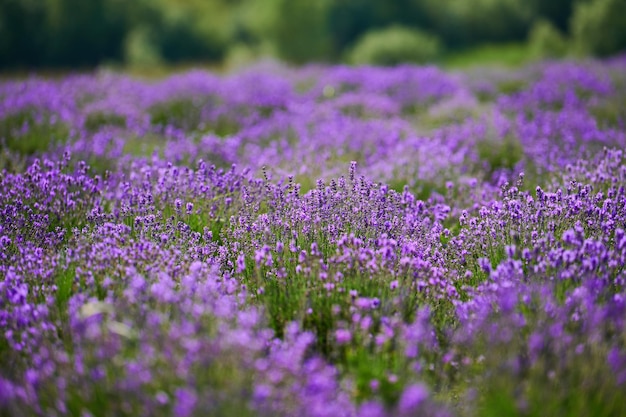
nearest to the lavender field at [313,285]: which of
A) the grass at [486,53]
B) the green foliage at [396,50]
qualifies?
the green foliage at [396,50]

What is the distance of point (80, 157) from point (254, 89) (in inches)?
161

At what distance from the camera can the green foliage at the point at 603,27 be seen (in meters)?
14.7

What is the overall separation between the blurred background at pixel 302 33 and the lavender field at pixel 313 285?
41.2ft

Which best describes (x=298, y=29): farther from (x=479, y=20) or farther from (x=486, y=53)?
(x=479, y=20)

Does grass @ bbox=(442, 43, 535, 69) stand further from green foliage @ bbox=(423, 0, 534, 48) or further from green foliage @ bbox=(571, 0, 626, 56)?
green foliage @ bbox=(571, 0, 626, 56)

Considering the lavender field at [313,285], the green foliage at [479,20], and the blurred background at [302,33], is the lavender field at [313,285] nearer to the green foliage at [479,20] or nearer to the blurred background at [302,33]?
the blurred background at [302,33]

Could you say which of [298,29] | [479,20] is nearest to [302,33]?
[298,29]

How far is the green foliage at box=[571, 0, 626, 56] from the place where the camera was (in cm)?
1473

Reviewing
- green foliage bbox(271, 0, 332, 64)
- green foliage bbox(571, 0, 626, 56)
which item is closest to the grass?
green foliage bbox(571, 0, 626, 56)

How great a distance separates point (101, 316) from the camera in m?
2.37

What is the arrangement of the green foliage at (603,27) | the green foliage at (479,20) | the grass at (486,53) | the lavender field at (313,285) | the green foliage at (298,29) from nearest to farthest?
the lavender field at (313,285), the green foliage at (603,27), the grass at (486,53), the green foliage at (298,29), the green foliage at (479,20)

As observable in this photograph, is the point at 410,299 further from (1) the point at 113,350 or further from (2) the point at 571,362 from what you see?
(1) the point at 113,350

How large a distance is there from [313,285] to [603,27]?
14.9 m

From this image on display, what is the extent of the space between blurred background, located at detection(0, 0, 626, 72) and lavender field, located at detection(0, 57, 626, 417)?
12555mm
